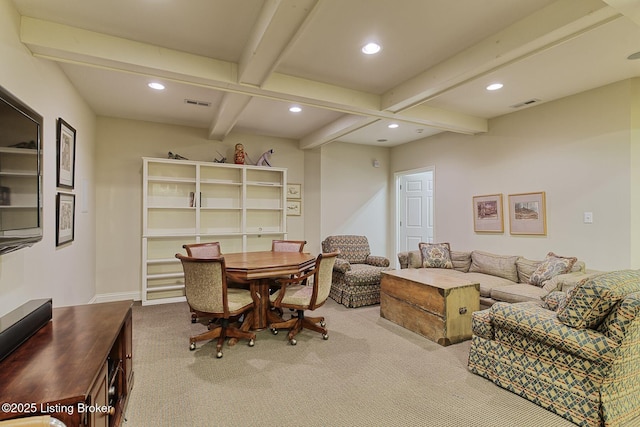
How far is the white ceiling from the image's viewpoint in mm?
2045

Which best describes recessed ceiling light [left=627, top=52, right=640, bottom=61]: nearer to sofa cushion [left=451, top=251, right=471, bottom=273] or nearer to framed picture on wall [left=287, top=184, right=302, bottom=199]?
sofa cushion [left=451, top=251, right=471, bottom=273]

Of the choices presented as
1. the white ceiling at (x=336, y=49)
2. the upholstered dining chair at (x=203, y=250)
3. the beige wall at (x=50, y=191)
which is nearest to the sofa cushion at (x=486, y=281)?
the white ceiling at (x=336, y=49)

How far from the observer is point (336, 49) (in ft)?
8.47

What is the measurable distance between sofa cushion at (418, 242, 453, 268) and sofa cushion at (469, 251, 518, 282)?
34 centimetres

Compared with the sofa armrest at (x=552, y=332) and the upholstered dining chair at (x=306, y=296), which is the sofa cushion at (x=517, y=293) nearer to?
the sofa armrest at (x=552, y=332)

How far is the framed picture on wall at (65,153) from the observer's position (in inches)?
108

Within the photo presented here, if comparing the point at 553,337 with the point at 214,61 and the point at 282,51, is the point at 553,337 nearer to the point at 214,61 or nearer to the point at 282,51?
the point at 282,51

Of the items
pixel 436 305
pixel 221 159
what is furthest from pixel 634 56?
pixel 221 159

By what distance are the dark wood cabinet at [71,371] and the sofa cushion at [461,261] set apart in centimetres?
419

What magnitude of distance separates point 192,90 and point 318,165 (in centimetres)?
260

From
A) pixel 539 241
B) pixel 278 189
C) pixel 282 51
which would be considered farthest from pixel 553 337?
pixel 278 189

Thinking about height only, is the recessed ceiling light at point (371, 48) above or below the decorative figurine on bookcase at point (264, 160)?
above

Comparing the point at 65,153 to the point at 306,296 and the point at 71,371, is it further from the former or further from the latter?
the point at 306,296

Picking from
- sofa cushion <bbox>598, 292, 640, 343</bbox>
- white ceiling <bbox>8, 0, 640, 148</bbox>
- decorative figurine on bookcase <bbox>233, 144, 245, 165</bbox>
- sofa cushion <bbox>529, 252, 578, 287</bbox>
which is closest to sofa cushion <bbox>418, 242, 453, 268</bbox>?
sofa cushion <bbox>529, 252, 578, 287</bbox>
